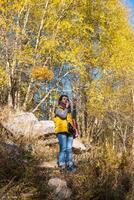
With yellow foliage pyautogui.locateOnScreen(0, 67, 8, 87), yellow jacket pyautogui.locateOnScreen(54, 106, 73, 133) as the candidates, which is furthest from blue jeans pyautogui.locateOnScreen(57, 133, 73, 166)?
yellow foliage pyautogui.locateOnScreen(0, 67, 8, 87)

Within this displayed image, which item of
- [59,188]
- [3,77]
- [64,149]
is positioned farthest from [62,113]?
[3,77]

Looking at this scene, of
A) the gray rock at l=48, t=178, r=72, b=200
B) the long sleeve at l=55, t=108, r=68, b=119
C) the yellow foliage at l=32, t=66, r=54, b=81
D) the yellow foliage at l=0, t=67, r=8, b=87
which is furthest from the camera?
the yellow foliage at l=32, t=66, r=54, b=81

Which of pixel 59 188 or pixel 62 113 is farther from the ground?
pixel 62 113

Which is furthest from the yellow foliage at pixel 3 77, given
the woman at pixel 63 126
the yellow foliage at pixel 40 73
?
the woman at pixel 63 126

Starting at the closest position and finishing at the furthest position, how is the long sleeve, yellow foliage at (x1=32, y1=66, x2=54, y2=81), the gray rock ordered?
the gray rock → the long sleeve → yellow foliage at (x1=32, y1=66, x2=54, y2=81)

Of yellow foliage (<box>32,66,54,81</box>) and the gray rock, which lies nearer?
the gray rock

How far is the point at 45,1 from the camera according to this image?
21.7 meters

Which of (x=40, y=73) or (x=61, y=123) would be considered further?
(x=40, y=73)

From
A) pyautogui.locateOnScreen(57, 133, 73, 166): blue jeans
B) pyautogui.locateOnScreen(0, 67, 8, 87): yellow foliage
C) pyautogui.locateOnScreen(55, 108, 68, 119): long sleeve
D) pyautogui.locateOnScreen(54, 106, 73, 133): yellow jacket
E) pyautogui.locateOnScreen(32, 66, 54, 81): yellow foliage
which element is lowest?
pyautogui.locateOnScreen(57, 133, 73, 166): blue jeans

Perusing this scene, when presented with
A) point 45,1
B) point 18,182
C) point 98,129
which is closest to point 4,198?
point 18,182

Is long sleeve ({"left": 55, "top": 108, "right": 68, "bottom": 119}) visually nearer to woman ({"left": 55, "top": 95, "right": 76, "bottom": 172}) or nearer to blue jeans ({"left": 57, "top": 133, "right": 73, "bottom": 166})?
woman ({"left": 55, "top": 95, "right": 76, "bottom": 172})

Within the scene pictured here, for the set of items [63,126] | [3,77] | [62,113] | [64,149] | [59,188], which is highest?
[3,77]

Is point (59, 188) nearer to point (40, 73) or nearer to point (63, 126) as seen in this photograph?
point (63, 126)

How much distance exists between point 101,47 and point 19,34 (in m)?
5.34
